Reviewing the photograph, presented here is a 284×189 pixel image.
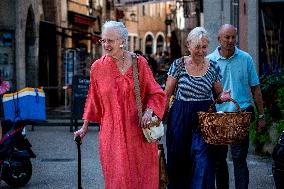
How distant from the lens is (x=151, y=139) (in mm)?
6434

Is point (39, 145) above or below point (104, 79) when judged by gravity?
below

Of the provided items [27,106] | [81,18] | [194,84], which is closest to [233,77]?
[194,84]

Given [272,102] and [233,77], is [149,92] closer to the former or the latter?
[233,77]

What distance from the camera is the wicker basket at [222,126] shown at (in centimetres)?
723

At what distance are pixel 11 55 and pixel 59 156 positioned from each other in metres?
12.5

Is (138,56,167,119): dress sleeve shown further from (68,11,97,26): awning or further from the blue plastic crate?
(68,11,97,26): awning

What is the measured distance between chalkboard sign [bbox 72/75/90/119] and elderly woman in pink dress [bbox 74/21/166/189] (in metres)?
11.9

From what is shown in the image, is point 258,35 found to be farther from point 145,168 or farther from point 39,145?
point 145,168

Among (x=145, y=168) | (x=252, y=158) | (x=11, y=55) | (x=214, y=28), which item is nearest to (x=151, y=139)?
(x=145, y=168)

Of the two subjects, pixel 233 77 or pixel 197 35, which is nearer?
pixel 197 35

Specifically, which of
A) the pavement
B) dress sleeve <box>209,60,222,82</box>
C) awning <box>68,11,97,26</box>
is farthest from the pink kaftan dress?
awning <box>68,11,97,26</box>

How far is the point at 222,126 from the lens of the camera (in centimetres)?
723

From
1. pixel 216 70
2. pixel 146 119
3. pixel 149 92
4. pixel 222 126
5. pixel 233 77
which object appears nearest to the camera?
pixel 146 119

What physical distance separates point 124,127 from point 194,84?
1.36 metres
